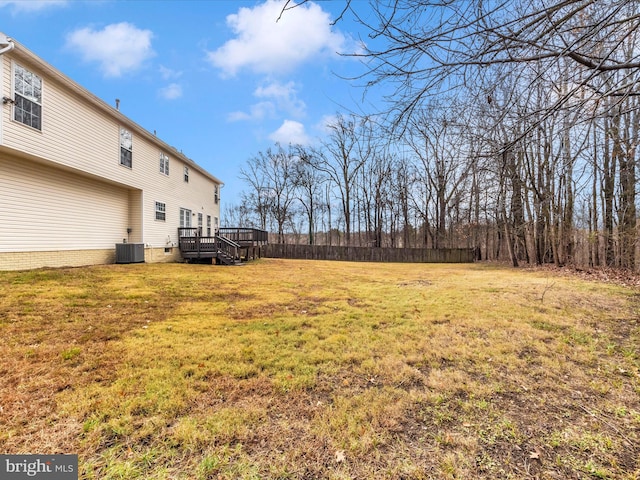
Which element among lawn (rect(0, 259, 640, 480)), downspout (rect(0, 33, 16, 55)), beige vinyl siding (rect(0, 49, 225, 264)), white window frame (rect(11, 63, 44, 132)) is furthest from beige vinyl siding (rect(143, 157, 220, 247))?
lawn (rect(0, 259, 640, 480))

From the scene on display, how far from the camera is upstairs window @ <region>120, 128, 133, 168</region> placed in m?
11.3

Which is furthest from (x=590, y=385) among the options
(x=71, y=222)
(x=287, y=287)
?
(x=71, y=222)

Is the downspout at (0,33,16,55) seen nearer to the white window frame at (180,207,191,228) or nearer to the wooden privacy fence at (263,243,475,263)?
the white window frame at (180,207,191,228)

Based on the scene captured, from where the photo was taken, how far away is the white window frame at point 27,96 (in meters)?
7.24

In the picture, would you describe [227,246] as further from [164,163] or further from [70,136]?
[70,136]

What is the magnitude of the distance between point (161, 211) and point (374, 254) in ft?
57.9

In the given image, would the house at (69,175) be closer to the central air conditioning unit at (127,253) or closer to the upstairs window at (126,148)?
the upstairs window at (126,148)

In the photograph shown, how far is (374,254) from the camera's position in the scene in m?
25.9

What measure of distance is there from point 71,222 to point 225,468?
11.3 meters

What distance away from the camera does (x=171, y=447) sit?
6.13 feet

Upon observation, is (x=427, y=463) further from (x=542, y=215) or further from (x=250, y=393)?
(x=542, y=215)

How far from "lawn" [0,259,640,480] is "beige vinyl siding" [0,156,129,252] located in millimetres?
4230

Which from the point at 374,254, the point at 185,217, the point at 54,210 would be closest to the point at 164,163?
the point at 185,217

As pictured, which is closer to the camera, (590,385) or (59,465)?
(59,465)
